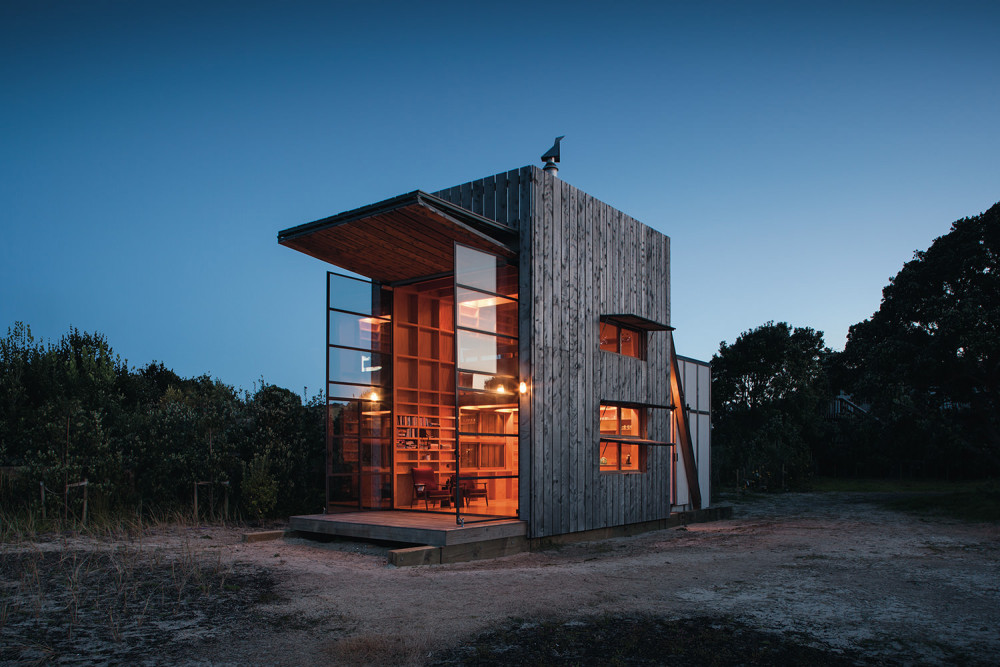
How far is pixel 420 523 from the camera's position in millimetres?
9461

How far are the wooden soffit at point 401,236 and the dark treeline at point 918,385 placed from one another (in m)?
11.7

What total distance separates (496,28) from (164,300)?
328 ft

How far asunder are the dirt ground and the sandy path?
25 mm

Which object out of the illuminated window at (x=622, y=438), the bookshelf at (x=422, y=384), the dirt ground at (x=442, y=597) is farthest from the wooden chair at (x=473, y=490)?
the illuminated window at (x=622, y=438)

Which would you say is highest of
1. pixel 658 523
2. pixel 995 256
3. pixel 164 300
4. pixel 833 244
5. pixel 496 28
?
pixel 164 300

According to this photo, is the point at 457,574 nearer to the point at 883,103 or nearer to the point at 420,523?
the point at 420,523

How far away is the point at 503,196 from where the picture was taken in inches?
414

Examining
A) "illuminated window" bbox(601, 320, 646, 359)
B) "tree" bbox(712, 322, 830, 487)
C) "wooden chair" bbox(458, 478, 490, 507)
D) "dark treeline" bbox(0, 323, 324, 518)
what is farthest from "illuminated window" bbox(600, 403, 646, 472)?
"tree" bbox(712, 322, 830, 487)

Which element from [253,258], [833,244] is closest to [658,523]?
[833,244]

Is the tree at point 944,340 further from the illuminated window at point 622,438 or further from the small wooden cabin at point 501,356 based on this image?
the illuminated window at point 622,438

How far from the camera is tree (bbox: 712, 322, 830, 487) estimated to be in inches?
1198

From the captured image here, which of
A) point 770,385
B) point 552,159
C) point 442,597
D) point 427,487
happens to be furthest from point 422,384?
point 770,385

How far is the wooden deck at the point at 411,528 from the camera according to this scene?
8.74m

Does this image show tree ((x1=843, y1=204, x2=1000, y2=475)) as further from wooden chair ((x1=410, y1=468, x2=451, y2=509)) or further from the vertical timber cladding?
wooden chair ((x1=410, y1=468, x2=451, y2=509))
